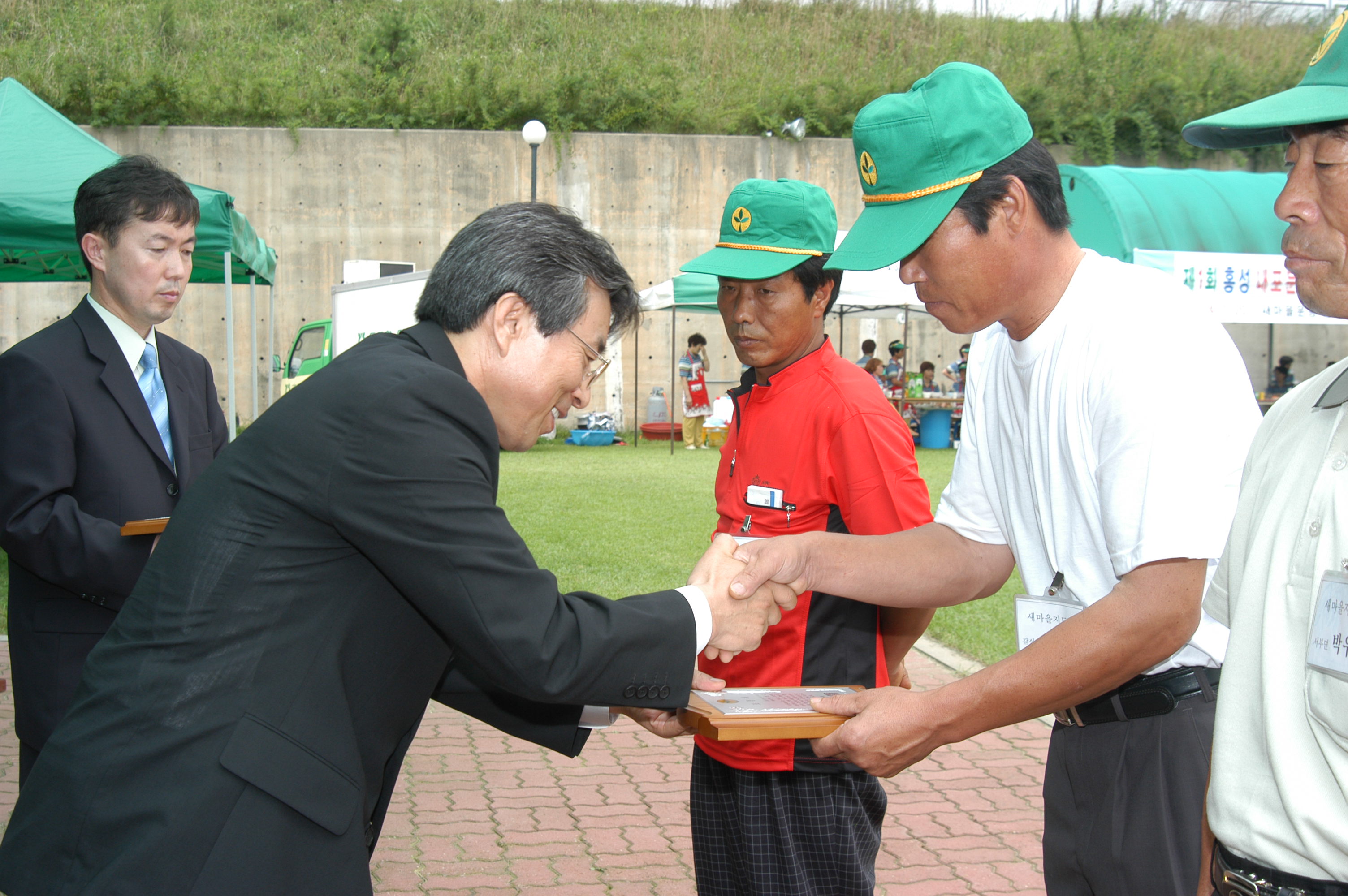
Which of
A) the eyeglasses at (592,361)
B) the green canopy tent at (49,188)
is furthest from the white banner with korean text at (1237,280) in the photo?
the eyeglasses at (592,361)

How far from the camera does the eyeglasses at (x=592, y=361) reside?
2121 mm

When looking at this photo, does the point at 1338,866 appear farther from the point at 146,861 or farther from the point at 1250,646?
the point at 146,861

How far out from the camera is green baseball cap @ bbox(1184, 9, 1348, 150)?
137 centimetres

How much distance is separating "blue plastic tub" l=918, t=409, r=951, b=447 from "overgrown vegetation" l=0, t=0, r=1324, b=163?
784 cm

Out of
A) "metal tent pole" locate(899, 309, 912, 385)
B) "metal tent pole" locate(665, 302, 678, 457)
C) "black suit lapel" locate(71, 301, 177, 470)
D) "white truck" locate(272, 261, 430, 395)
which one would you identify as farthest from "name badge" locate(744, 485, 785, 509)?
"metal tent pole" locate(899, 309, 912, 385)

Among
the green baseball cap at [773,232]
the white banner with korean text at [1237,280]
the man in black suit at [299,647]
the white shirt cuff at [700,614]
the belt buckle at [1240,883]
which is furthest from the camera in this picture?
the white banner with korean text at [1237,280]

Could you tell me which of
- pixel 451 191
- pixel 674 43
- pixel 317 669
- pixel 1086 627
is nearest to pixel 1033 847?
pixel 1086 627

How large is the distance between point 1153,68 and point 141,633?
28.8 m

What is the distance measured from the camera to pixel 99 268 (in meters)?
3.30

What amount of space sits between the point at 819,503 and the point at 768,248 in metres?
0.77

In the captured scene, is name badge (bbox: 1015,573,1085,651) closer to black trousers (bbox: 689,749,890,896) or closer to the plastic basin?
black trousers (bbox: 689,749,890,896)

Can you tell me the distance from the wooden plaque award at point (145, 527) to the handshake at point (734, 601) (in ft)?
4.24

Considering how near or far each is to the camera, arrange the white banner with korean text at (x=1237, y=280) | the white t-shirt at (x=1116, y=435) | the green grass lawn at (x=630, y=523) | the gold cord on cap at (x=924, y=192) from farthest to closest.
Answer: the white banner with korean text at (x=1237, y=280) < the green grass lawn at (x=630, y=523) < the gold cord on cap at (x=924, y=192) < the white t-shirt at (x=1116, y=435)

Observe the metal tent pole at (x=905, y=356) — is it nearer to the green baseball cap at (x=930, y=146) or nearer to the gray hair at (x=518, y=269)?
the green baseball cap at (x=930, y=146)
